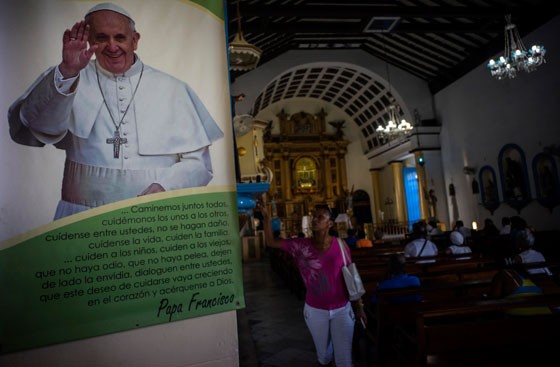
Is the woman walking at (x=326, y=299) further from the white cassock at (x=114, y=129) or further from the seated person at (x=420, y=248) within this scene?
the seated person at (x=420, y=248)

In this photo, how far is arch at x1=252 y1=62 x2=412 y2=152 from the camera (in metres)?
15.7

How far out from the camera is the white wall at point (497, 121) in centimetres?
980

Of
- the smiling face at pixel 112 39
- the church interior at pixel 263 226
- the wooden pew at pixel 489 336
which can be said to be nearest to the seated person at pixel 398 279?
the church interior at pixel 263 226

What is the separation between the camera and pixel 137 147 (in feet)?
5.50

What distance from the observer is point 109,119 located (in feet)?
5.40

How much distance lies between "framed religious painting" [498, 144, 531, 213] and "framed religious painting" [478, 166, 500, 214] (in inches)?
17.1

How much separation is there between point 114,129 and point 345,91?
60.5ft

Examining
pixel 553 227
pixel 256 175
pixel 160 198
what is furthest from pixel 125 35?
pixel 553 227

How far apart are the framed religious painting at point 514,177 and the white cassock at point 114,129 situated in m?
11.8

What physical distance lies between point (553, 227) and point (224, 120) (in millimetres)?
11237

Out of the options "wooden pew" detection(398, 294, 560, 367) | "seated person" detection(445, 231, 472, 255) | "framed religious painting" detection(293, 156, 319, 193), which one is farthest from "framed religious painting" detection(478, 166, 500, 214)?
"wooden pew" detection(398, 294, 560, 367)

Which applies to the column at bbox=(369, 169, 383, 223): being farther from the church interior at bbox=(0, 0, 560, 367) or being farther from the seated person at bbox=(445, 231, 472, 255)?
the seated person at bbox=(445, 231, 472, 255)

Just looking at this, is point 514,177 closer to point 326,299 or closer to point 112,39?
point 326,299

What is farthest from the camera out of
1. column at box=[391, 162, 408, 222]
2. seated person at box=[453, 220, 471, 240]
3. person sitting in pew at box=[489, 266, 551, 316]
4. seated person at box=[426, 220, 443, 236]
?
column at box=[391, 162, 408, 222]
